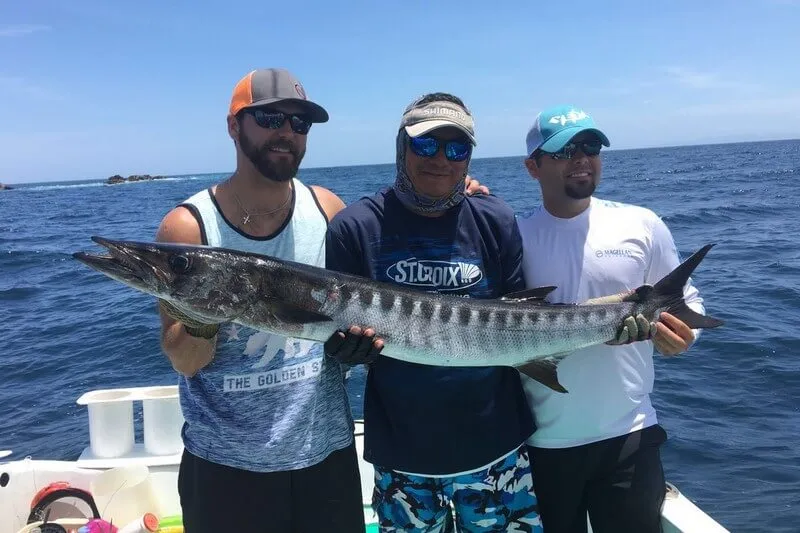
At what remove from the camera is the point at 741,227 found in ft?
78.9

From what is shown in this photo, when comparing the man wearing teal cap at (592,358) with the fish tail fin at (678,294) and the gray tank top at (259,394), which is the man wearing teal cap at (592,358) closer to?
the fish tail fin at (678,294)

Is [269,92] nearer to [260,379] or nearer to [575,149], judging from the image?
[260,379]

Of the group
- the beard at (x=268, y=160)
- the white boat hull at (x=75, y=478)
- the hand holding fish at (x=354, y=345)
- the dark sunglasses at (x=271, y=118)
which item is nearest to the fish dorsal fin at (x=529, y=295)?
the hand holding fish at (x=354, y=345)

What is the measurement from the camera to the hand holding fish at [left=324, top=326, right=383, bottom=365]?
10.9 ft

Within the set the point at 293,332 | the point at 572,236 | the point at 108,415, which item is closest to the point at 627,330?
the point at 572,236

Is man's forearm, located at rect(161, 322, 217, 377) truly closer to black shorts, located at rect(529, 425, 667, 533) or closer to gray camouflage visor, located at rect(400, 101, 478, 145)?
gray camouflage visor, located at rect(400, 101, 478, 145)

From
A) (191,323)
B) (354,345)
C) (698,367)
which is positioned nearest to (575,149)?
(354,345)

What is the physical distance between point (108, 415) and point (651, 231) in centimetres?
558

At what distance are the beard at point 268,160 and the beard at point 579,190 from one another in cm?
188

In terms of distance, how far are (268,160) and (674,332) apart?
9.37 feet

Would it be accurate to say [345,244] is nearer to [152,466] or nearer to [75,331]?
[152,466]

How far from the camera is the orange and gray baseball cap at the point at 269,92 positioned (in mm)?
3500

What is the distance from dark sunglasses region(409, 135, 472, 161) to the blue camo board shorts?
6.33ft

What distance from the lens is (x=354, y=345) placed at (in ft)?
10.9
